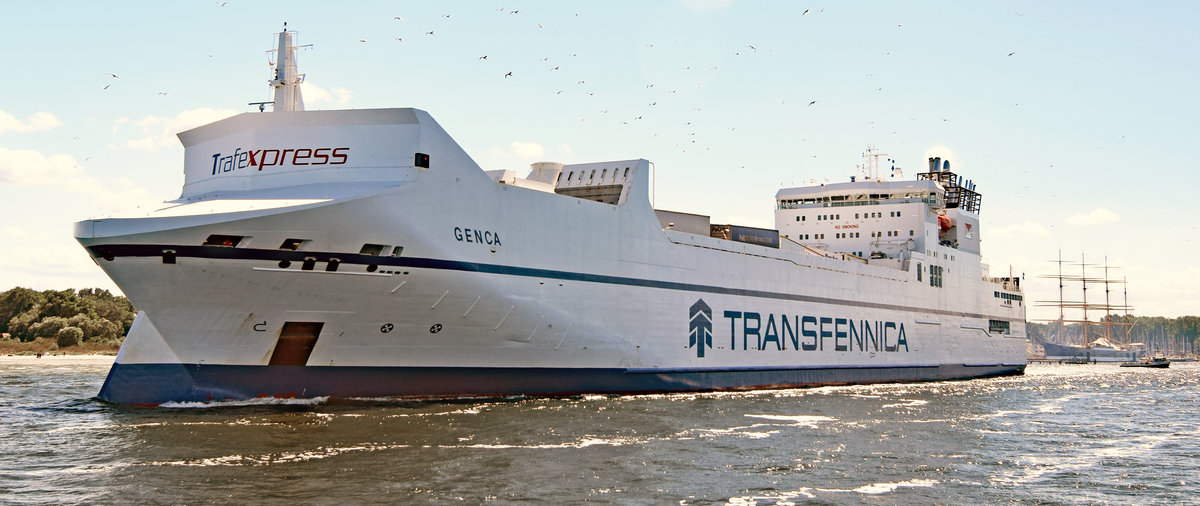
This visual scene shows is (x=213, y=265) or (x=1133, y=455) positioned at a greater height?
(x=213, y=265)

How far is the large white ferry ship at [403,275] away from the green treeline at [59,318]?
43701mm

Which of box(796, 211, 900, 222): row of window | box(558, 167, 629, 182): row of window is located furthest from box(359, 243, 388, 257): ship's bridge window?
box(796, 211, 900, 222): row of window

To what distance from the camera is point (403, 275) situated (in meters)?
18.3

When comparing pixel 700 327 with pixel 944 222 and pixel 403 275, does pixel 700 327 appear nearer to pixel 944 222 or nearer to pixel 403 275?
pixel 403 275

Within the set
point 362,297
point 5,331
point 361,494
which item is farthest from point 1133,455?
point 5,331

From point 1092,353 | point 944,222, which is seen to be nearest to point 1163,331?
point 1092,353

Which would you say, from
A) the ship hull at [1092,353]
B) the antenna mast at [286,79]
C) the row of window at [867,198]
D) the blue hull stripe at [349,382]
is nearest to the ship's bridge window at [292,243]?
the blue hull stripe at [349,382]

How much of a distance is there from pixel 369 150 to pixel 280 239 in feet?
9.95

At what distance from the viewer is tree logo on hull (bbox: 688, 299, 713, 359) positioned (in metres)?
25.9

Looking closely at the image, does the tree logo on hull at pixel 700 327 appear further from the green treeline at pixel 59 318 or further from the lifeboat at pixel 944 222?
the green treeline at pixel 59 318

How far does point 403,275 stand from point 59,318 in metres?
50.1

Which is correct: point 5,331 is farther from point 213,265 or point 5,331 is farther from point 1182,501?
point 1182,501

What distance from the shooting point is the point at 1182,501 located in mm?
11531

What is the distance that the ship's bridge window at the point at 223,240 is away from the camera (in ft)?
55.0
